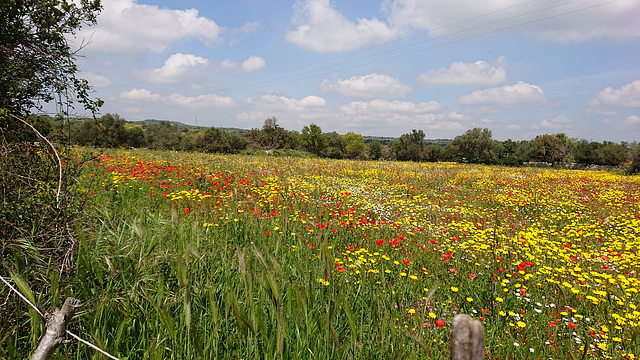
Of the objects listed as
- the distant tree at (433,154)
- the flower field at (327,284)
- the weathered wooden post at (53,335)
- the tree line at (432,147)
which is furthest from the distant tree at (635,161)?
the weathered wooden post at (53,335)

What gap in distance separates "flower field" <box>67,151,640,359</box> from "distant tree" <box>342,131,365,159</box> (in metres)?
96.2

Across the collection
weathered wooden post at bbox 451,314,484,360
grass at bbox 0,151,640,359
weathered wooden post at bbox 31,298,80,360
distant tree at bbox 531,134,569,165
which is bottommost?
grass at bbox 0,151,640,359

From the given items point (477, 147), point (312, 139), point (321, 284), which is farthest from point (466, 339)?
point (312, 139)

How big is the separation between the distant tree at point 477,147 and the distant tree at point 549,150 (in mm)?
9159

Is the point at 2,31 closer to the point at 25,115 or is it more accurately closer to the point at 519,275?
the point at 25,115

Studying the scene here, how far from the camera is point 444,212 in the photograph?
7.54 metres

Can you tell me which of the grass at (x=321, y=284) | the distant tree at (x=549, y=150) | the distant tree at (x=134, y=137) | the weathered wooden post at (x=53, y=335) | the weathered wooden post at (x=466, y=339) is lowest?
the grass at (x=321, y=284)

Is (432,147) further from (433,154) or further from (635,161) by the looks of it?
(635,161)

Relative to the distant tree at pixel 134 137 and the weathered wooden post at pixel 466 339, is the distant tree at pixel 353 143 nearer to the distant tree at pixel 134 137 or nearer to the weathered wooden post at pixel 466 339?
the distant tree at pixel 134 137

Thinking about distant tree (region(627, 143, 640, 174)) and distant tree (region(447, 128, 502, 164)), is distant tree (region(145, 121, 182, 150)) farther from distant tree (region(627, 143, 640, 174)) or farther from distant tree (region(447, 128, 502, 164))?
distant tree (region(627, 143, 640, 174))

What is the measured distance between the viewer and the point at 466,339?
0.85 m

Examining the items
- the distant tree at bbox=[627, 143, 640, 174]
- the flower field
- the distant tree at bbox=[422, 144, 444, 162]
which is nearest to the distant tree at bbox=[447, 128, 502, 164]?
the distant tree at bbox=[422, 144, 444, 162]

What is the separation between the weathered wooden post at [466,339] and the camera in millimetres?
836

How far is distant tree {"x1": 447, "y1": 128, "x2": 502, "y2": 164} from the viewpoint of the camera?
45.4 m
